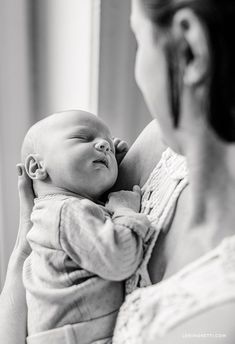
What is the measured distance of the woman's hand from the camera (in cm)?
70

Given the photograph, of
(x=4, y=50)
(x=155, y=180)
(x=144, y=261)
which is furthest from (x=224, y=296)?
(x=4, y=50)

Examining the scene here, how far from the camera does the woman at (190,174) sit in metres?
0.48

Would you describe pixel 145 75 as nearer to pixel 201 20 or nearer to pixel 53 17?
pixel 201 20

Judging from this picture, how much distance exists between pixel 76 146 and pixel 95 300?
0.23 meters

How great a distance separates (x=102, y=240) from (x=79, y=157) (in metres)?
0.15

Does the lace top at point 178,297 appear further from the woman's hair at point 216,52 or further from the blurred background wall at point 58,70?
the blurred background wall at point 58,70

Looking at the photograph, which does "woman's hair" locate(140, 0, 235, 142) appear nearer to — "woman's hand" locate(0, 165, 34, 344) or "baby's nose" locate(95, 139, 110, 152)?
"baby's nose" locate(95, 139, 110, 152)

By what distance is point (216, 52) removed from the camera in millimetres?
470

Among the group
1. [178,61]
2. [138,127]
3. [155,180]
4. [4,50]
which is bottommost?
[138,127]

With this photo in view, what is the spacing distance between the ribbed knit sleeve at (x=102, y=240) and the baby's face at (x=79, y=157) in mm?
65

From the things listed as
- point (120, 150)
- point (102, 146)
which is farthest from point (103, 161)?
point (120, 150)

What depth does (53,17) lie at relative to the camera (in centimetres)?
129

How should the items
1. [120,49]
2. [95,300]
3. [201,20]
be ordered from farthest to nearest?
[120,49] → [95,300] → [201,20]

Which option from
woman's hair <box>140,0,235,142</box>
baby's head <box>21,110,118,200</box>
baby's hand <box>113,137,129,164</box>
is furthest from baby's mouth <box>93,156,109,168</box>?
woman's hair <box>140,0,235,142</box>
